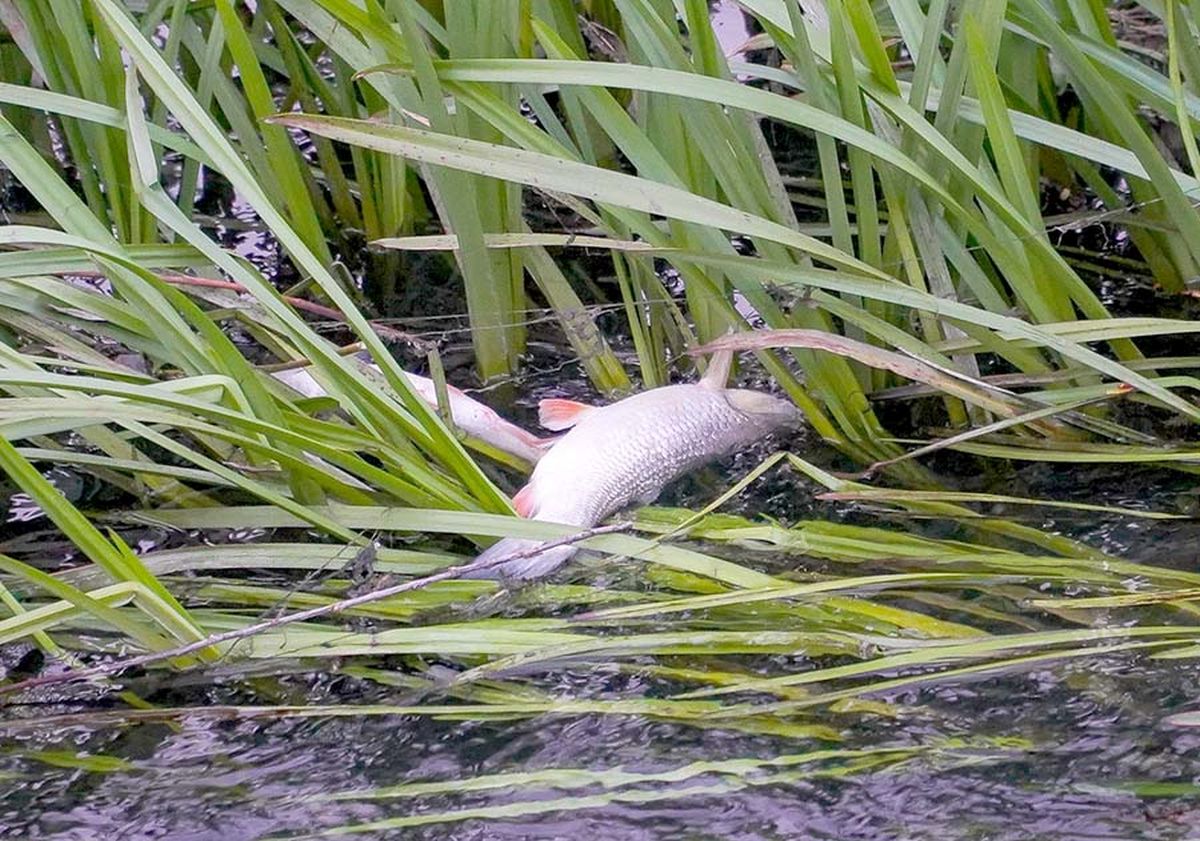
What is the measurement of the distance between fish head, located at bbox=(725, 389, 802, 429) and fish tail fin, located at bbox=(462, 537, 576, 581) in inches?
22.1

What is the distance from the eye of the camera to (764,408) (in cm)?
266

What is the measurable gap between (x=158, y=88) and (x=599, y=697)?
43.2 inches

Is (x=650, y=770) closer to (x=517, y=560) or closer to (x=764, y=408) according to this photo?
(x=517, y=560)

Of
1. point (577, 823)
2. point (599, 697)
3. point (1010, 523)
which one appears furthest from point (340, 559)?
point (1010, 523)

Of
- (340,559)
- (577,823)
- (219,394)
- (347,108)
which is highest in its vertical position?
(347,108)

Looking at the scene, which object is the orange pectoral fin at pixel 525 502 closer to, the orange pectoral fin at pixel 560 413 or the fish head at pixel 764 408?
the orange pectoral fin at pixel 560 413

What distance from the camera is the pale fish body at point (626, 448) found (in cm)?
237

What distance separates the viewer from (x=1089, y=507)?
2.38 meters

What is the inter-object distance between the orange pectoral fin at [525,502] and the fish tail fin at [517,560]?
13cm

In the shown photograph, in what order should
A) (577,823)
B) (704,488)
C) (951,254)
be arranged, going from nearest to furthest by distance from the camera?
(577,823)
(951,254)
(704,488)

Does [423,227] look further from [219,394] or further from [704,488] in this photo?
[219,394]

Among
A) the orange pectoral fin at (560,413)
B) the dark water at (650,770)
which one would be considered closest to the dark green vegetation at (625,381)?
the dark water at (650,770)

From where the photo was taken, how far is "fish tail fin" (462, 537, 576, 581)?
7.27 ft

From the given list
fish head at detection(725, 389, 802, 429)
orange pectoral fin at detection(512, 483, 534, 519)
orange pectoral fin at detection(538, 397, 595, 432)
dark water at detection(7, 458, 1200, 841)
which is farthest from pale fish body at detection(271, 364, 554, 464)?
dark water at detection(7, 458, 1200, 841)
